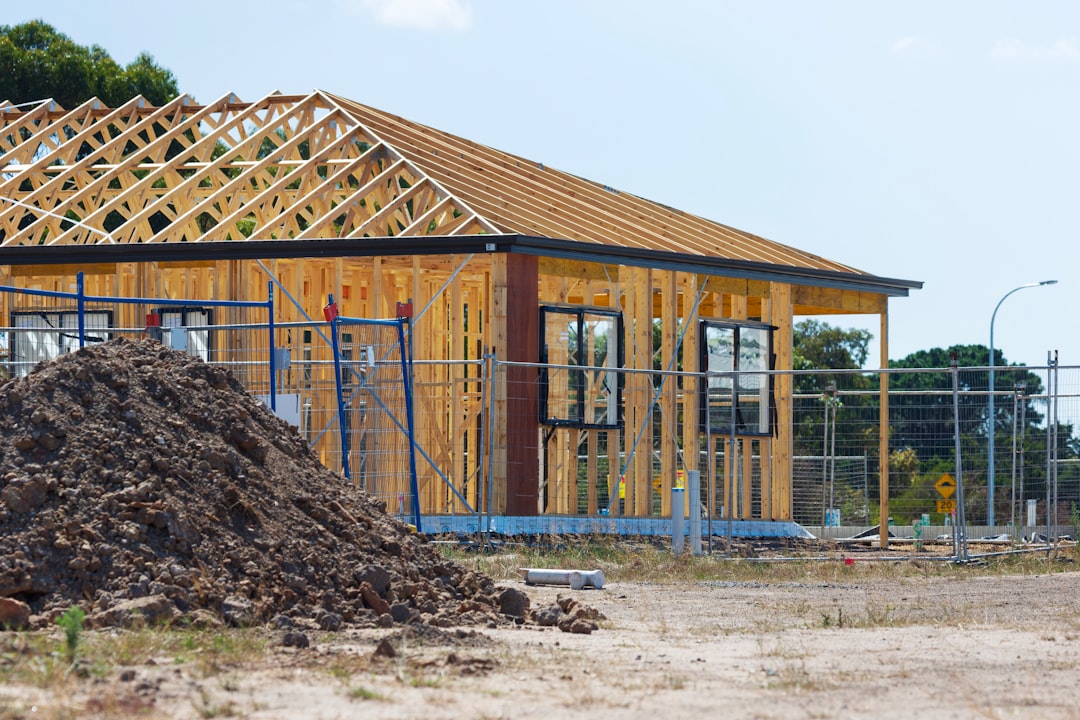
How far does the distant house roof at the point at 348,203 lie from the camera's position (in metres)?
20.7

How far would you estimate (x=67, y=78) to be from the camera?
43281 millimetres

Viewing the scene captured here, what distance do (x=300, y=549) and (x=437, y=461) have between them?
10932 millimetres

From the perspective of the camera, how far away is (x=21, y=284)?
23828 millimetres

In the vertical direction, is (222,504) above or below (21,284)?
below

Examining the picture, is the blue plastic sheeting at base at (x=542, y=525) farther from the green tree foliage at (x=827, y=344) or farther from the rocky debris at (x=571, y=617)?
the green tree foliage at (x=827, y=344)

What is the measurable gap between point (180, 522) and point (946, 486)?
44.0 ft

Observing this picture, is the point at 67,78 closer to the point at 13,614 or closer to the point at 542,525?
the point at 542,525

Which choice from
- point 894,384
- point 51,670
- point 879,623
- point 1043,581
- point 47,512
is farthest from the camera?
point 894,384

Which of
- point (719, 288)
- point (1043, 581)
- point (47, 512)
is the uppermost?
point (719, 288)

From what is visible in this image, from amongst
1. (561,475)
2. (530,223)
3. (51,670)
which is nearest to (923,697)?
(51,670)

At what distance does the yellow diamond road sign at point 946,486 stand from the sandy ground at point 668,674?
9.14 m

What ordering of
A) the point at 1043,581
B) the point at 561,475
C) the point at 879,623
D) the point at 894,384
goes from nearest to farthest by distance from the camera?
the point at 879,623, the point at 1043,581, the point at 561,475, the point at 894,384

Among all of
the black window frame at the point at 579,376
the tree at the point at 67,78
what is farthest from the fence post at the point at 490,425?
the tree at the point at 67,78

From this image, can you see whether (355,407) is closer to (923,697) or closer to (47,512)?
(47,512)
